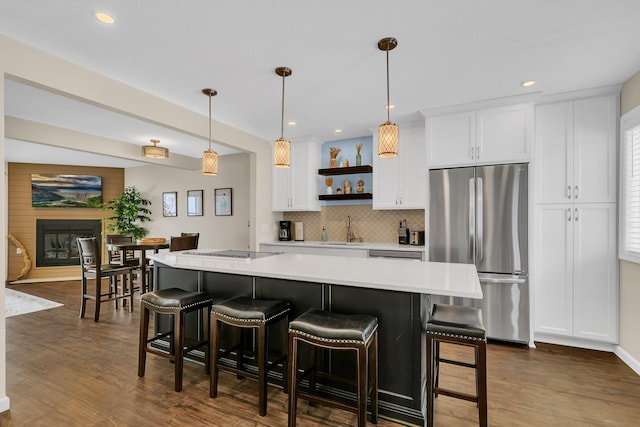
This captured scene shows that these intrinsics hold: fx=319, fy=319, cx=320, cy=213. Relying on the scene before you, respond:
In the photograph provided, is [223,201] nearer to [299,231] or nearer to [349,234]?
[299,231]

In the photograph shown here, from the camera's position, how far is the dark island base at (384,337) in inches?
78.2

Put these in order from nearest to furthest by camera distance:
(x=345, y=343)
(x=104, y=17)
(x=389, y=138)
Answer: (x=345, y=343) < (x=104, y=17) < (x=389, y=138)

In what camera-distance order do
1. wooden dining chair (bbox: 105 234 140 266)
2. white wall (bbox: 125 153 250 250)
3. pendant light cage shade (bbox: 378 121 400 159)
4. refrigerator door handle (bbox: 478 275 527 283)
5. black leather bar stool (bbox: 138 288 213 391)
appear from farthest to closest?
white wall (bbox: 125 153 250 250) → wooden dining chair (bbox: 105 234 140 266) → refrigerator door handle (bbox: 478 275 527 283) → black leather bar stool (bbox: 138 288 213 391) → pendant light cage shade (bbox: 378 121 400 159)

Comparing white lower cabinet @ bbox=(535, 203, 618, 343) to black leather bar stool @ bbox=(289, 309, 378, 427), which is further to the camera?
white lower cabinet @ bbox=(535, 203, 618, 343)

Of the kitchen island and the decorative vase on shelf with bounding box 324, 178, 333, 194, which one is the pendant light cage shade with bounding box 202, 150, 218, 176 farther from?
the decorative vase on shelf with bounding box 324, 178, 333, 194

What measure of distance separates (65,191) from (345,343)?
7.75 meters

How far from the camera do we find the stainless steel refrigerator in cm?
322

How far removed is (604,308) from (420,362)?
2391 mm

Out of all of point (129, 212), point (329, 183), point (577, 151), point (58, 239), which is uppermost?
point (577, 151)

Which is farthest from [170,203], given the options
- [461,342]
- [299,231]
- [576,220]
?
[576,220]

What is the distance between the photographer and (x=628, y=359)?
281 cm

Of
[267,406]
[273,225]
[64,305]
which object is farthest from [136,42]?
[64,305]

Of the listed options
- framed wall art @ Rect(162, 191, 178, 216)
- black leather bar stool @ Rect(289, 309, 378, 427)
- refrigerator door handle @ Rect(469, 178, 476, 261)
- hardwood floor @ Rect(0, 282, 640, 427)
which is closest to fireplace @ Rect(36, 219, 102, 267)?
framed wall art @ Rect(162, 191, 178, 216)

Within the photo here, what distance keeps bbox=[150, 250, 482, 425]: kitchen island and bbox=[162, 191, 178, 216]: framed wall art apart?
15.3 feet
